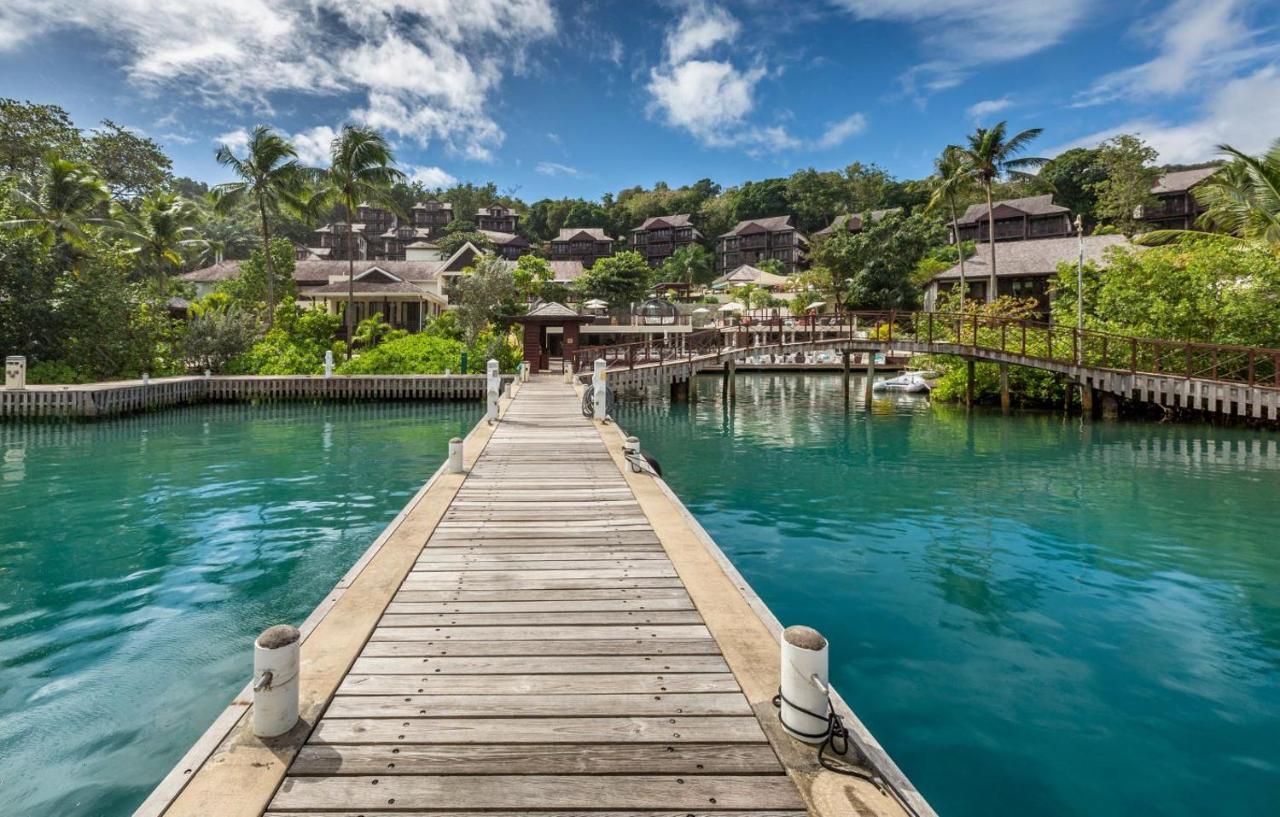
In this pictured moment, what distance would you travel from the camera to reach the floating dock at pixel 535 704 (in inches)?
137

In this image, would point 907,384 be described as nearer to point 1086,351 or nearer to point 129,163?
point 1086,351

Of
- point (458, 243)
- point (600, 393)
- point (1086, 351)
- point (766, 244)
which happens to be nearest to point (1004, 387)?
point (1086, 351)

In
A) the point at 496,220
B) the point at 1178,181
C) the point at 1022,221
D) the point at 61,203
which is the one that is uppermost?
the point at 496,220

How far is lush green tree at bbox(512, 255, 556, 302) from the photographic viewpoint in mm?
49656

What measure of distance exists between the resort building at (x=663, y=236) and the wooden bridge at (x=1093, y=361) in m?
75.8

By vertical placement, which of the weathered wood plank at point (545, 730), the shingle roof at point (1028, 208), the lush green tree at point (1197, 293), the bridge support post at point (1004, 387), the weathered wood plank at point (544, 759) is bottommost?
the weathered wood plank at point (544, 759)

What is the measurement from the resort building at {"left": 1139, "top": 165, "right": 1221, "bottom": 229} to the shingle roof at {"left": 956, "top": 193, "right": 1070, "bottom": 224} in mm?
7767

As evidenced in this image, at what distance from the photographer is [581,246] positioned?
347 feet

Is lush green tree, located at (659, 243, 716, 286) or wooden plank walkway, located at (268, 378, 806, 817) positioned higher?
lush green tree, located at (659, 243, 716, 286)

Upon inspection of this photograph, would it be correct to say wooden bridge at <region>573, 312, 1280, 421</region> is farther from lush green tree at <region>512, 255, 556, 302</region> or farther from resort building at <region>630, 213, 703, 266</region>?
resort building at <region>630, 213, 703, 266</region>

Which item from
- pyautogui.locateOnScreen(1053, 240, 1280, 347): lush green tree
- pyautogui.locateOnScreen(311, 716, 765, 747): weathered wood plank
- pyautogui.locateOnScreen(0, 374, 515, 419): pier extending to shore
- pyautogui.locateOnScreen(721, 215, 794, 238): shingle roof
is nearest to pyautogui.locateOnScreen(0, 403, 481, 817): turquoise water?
pyautogui.locateOnScreen(311, 716, 765, 747): weathered wood plank

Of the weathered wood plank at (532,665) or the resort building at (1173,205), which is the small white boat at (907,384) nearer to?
the weathered wood plank at (532,665)

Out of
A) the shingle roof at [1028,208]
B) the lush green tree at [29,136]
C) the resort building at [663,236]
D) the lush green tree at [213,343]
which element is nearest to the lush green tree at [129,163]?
the lush green tree at [29,136]

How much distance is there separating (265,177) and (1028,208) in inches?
2878
